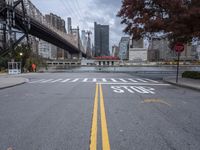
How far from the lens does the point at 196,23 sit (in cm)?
1664

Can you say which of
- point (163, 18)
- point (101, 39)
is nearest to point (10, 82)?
point (163, 18)

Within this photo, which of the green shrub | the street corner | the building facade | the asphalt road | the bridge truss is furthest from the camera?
the building facade

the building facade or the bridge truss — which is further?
the building facade

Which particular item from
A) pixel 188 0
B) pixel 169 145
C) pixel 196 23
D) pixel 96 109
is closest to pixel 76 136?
pixel 169 145

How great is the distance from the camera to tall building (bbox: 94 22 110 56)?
5787 inches

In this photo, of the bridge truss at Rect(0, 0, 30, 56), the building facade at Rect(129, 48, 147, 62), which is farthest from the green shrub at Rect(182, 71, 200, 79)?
the building facade at Rect(129, 48, 147, 62)

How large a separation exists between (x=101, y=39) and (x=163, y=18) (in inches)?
5110

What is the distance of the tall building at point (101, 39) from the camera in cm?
14700

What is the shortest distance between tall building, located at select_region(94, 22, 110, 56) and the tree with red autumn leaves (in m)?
125

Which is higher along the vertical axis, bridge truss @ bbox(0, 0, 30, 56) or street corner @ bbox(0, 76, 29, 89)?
bridge truss @ bbox(0, 0, 30, 56)

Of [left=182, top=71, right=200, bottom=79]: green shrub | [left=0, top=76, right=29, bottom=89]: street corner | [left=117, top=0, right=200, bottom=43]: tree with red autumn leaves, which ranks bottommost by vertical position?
[left=0, top=76, right=29, bottom=89]: street corner

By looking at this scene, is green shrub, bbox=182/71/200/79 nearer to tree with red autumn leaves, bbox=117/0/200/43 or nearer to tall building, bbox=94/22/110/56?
tree with red autumn leaves, bbox=117/0/200/43

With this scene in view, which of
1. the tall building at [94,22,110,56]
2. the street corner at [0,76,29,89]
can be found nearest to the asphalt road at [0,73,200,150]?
the street corner at [0,76,29,89]

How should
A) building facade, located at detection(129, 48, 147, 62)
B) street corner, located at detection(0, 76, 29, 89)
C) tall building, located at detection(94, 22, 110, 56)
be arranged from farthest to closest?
tall building, located at detection(94, 22, 110, 56)
building facade, located at detection(129, 48, 147, 62)
street corner, located at detection(0, 76, 29, 89)
